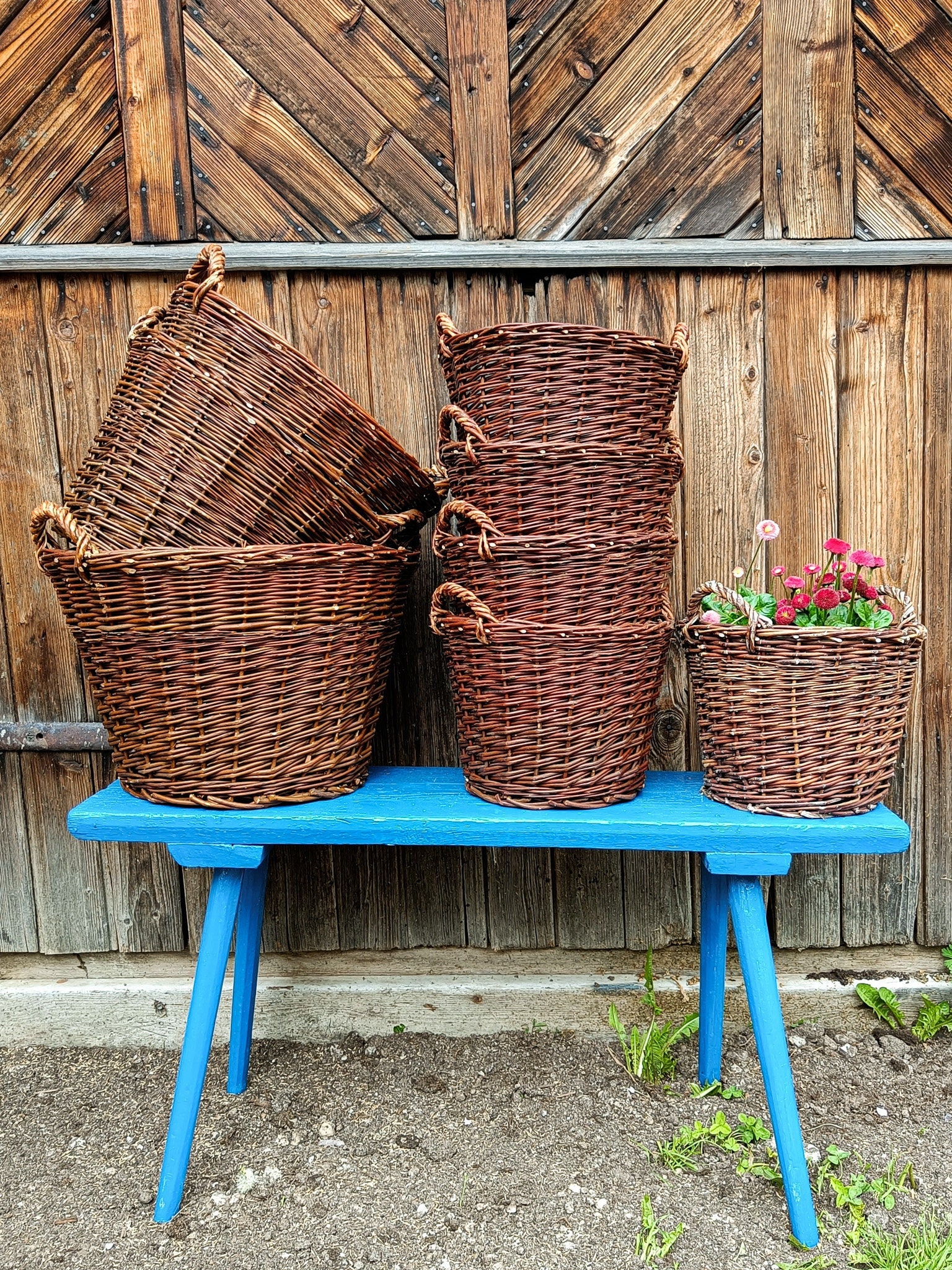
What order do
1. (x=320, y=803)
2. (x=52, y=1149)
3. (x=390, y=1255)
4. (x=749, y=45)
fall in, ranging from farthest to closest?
1. (x=749, y=45)
2. (x=52, y=1149)
3. (x=320, y=803)
4. (x=390, y=1255)

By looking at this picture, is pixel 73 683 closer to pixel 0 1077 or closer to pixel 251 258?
pixel 0 1077

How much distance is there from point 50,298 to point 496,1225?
2151mm

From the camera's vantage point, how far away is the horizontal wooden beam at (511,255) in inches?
76.9

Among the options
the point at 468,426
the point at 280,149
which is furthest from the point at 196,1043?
the point at 280,149

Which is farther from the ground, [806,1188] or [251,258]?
[251,258]

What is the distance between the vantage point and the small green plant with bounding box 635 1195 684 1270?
1.47 metres

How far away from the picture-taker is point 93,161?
79.0 inches

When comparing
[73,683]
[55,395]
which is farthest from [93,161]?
[73,683]

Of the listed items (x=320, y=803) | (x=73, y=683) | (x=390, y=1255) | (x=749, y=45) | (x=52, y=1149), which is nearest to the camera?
(x=390, y=1255)

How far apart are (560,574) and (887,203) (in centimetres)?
126

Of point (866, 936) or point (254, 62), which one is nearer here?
point (254, 62)

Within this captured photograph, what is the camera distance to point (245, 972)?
1.91 m

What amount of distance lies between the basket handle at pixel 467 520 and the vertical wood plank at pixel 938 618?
1.16 metres

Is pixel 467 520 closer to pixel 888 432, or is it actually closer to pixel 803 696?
pixel 803 696
